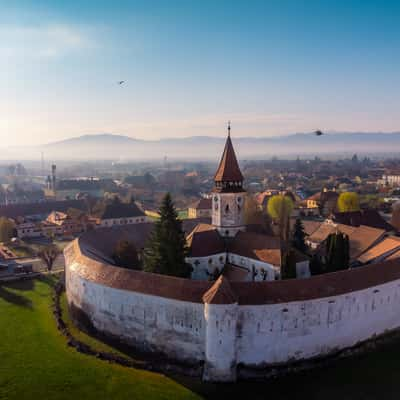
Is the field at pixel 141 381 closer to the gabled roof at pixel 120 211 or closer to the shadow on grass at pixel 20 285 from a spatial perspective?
the shadow on grass at pixel 20 285

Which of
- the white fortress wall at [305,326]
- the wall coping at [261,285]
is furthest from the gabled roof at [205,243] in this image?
the white fortress wall at [305,326]

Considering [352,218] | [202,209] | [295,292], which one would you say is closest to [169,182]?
[202,209]

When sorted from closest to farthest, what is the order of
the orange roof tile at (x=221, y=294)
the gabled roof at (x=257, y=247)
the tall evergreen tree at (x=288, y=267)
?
the orange roof tile at (x=221, y=294) < the tall evergreen tree at (x=288, y=267) < the gabled roof at (x=257, y=247)

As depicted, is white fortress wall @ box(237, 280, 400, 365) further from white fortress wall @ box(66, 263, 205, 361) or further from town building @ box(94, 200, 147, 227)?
town building @ box(94, 200, 147, 227)

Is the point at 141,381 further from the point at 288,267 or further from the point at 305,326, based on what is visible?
the point at 288,267

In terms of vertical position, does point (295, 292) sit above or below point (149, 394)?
above

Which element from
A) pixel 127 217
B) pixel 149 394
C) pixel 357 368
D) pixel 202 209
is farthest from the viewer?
pixel 202 209

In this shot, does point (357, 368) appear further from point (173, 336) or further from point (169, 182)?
point (169, 182)

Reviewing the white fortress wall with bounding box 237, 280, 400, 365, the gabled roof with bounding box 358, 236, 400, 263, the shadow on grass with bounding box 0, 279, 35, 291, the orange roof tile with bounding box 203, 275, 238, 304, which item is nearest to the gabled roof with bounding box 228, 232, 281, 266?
the white fortress wall with bounding box 237, 280, 400, 365
